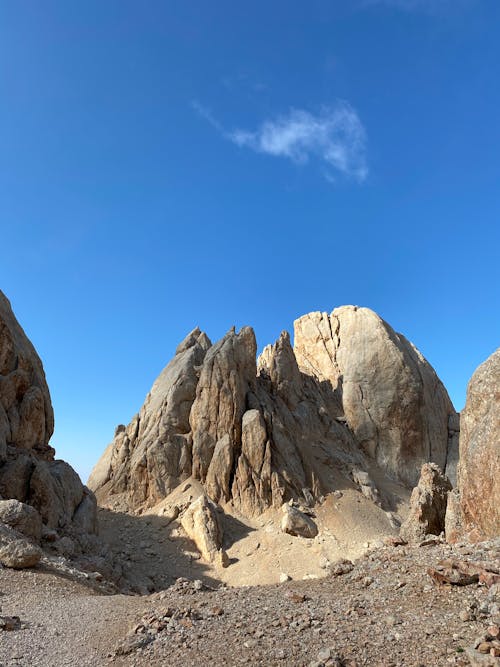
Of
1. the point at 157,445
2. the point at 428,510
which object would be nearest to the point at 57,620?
the point at 428,510

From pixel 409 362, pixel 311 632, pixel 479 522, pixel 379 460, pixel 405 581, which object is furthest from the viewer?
pixel 409 362

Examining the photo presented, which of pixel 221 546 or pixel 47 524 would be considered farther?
pixel 221 546

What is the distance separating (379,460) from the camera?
160 ft

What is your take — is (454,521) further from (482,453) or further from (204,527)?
(204,527)

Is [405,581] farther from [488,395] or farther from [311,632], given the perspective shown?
[488,395]

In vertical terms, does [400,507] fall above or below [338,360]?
below

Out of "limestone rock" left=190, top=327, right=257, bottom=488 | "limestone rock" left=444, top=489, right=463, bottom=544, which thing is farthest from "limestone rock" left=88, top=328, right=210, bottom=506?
"limestone rock" left=444, top=489, right=463, bottom=544

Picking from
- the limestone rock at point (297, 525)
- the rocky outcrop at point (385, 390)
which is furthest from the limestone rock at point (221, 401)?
the rocky outcrop at point (385, 390)

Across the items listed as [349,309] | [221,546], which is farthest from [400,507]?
[349,309]

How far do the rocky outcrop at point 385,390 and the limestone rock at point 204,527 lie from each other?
2309 cm

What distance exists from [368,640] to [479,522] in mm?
5457

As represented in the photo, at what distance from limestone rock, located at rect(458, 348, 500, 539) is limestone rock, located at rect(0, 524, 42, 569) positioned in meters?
13.9

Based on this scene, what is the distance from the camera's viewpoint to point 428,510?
1628cm

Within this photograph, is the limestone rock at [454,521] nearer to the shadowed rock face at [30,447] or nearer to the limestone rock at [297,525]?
the limestone rock at [297,525]
